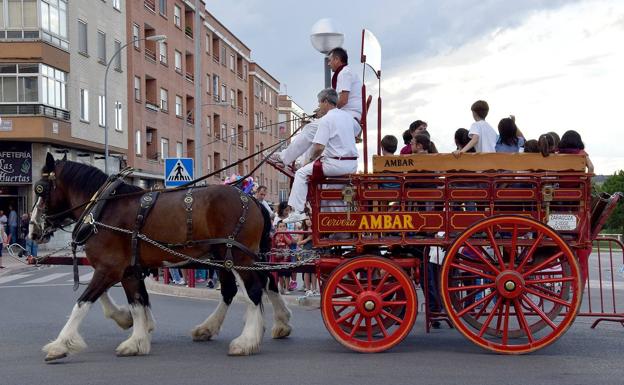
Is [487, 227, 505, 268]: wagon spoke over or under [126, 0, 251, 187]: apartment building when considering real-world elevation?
under

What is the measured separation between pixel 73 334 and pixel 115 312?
1.25 metres

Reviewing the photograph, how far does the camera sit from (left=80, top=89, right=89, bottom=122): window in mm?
37250

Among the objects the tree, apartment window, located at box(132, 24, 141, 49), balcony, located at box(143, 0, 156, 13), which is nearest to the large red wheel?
apartment window, located at box(132, 24, 141, 49)

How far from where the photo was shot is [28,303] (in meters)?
14.1

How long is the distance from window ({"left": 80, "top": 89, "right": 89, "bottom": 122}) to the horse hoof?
29.8 metres

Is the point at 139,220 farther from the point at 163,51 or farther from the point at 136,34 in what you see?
the point at 163,51

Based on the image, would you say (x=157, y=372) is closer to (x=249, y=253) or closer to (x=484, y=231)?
(x=249, y=253)

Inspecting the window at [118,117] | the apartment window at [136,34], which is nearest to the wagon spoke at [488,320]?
the window at [118,117]

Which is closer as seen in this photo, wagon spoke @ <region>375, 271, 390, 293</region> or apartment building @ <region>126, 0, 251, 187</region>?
wagon spoke @ <region>375, 271, 390, 293</region>

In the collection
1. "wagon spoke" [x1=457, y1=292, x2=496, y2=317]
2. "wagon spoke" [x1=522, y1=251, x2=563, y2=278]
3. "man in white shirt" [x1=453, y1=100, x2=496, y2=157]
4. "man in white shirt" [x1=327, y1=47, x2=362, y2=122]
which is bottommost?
"wagon spoke" [x1=457, y1=292, x2=496, y2=317]

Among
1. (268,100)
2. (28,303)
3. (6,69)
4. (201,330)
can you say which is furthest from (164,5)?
(201,330)

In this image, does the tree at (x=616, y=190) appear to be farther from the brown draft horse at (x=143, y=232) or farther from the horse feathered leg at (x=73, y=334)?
the horse feathered leg at (x=73, y=334)

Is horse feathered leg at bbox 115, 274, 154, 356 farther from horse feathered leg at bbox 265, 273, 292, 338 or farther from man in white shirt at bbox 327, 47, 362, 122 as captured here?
man in white shirt at bbox 327, 47, 362, 122

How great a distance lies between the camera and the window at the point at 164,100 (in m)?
49.2
